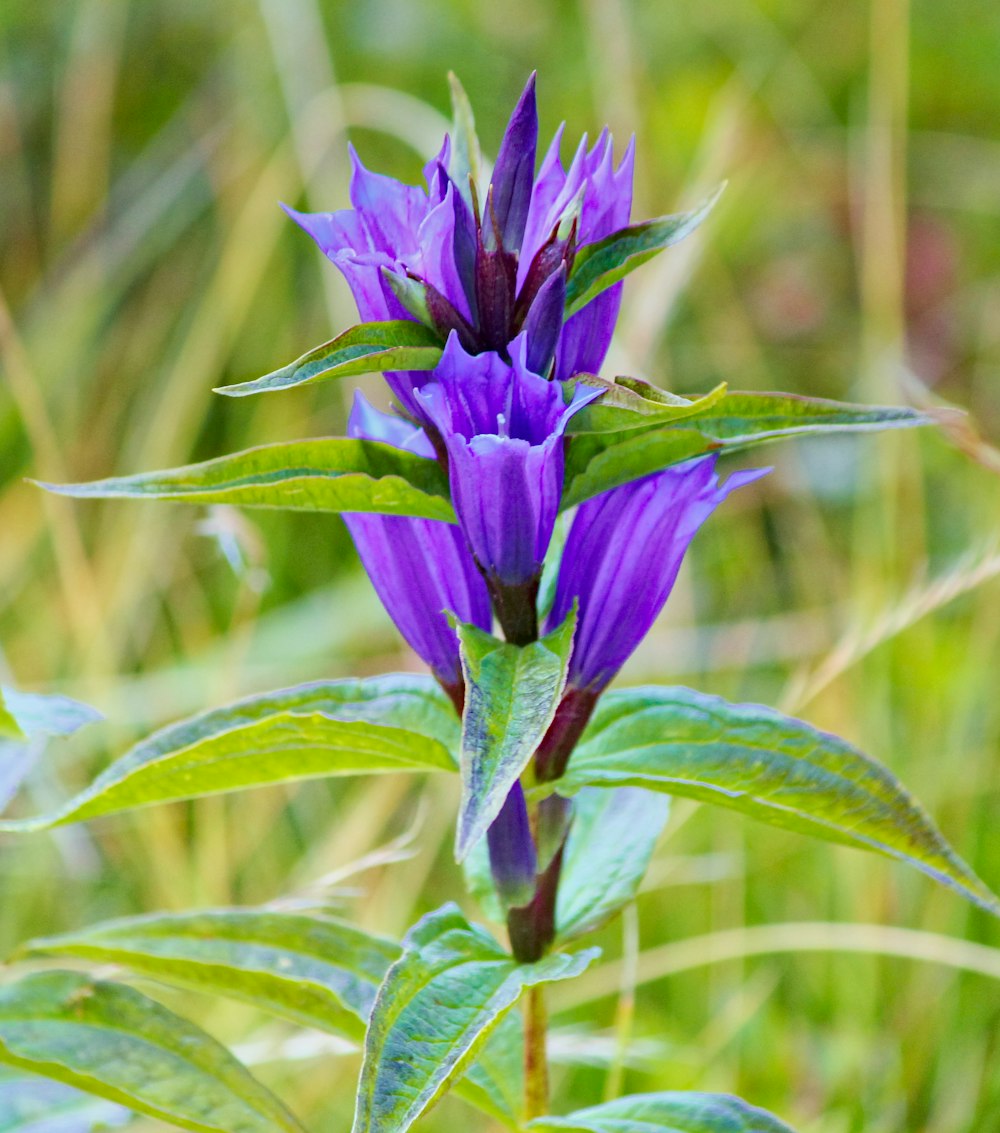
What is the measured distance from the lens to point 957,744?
1492 mm

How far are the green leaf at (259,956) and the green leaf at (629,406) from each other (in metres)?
0.37

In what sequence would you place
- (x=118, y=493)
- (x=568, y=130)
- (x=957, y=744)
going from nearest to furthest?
(x=118, y=493) < (x=957, y=744) < (x=568, y=130)

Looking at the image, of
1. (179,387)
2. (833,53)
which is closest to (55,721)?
(179,387)

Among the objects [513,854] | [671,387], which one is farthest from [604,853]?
[671,387]

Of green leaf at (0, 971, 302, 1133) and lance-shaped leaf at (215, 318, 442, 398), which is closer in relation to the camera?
lance-shaped leaf at (215, 318, 442, 398)

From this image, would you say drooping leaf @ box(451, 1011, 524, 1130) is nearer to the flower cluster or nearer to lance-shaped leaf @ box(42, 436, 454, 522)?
the flower cluster

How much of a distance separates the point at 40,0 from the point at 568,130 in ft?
3.59

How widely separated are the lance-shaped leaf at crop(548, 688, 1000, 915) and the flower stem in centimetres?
16

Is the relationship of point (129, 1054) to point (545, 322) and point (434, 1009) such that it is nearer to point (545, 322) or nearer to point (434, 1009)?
point (434, 1009)

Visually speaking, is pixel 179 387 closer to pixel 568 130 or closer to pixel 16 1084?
pixel 568 130

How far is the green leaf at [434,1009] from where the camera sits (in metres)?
0.59

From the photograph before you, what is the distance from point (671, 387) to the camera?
2.17 m

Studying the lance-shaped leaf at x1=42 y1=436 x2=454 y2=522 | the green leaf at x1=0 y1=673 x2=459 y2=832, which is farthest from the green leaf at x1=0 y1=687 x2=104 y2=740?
the lance-shaped leaf at x1=42 y1=436 x2=454 y2=522

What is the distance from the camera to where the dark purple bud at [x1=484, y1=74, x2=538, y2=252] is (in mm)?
661
